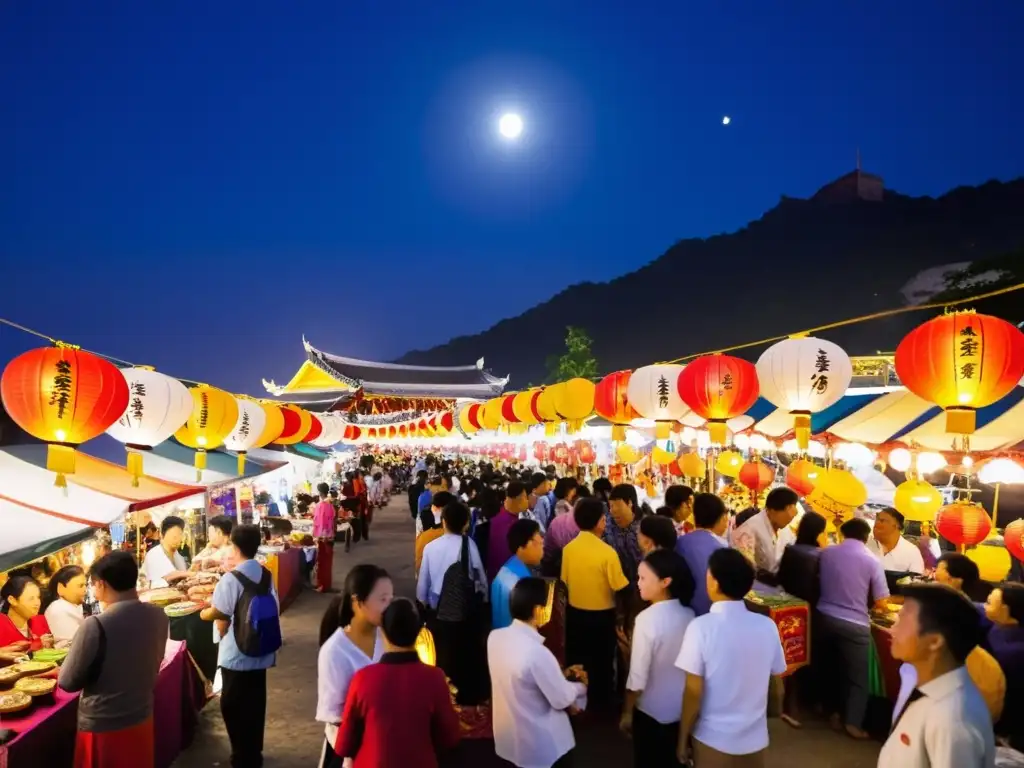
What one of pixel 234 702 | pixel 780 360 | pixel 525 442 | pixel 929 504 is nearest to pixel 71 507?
pixel 234 702

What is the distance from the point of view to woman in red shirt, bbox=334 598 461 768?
102 inches

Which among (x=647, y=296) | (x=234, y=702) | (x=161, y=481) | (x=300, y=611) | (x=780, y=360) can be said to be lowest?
(x=300, y=611)

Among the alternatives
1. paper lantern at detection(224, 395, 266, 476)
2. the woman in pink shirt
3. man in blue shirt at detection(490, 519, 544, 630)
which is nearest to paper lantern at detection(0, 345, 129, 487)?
man in blue shirt at detection(490, 519, 544, 630)

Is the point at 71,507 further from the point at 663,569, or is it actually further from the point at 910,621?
the point at 910,621

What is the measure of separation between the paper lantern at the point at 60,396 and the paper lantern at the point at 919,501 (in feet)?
22.5

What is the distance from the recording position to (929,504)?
251 inches

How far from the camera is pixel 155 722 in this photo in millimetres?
4773

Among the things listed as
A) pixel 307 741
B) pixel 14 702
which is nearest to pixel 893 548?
pixel 307 741

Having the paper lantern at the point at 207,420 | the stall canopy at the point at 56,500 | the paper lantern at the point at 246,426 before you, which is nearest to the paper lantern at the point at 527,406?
the paper lantern at the point at 246,426

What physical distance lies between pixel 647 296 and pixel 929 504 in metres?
71.3

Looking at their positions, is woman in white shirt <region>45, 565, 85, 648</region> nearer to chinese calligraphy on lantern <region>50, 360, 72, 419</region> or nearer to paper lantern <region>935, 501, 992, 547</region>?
chinese calligraphy on lantern <region>50, 360, 72, 419</region>

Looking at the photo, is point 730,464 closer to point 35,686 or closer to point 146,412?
point 146,412

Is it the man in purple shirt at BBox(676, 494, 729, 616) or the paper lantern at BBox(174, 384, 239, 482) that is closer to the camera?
the man in purple shirt at BBox(676, 494, 729, 616)

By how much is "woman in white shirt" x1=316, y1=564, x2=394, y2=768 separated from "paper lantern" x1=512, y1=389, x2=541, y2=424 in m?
6.83
